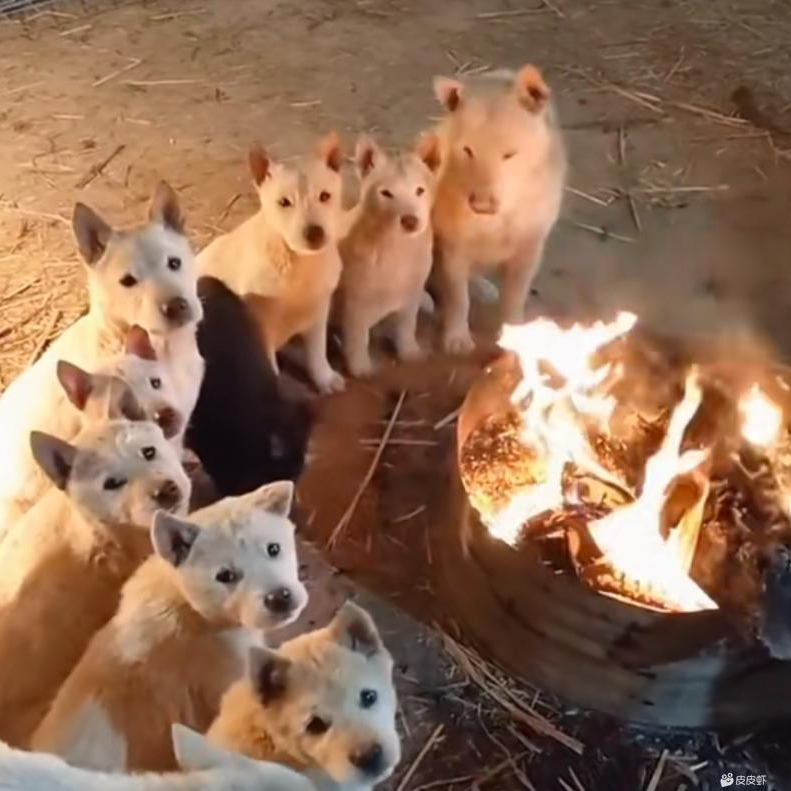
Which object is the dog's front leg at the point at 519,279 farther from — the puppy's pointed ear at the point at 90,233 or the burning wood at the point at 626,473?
the puppy's pointed ear at the point at 90,233

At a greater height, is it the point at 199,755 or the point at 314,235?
the point at 199,755

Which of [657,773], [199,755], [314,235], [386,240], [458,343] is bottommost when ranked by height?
[657,773]

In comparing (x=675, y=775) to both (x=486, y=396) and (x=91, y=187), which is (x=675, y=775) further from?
(x=91, y=187)

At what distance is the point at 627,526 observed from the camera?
254 centimetres

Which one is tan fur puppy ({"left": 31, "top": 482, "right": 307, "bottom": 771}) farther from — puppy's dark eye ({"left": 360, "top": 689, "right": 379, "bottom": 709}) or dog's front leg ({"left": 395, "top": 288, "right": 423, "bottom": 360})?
dog's front leg ({"left": 395, "top": 288, "right": 423, "bottom": 360})

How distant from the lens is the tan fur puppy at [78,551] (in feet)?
7.55

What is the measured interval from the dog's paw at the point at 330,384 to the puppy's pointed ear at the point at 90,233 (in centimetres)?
72

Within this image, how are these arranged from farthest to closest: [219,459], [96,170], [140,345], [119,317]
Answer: [96,170]
[219,459]
[119,317]
[140,345]

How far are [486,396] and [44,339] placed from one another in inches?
49.9

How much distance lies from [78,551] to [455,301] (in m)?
1.29

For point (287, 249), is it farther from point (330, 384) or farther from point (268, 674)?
point (268, 674)

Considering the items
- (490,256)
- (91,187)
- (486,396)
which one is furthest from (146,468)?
(91,187)

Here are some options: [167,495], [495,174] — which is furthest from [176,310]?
[495,174]

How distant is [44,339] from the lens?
3.49 metres
